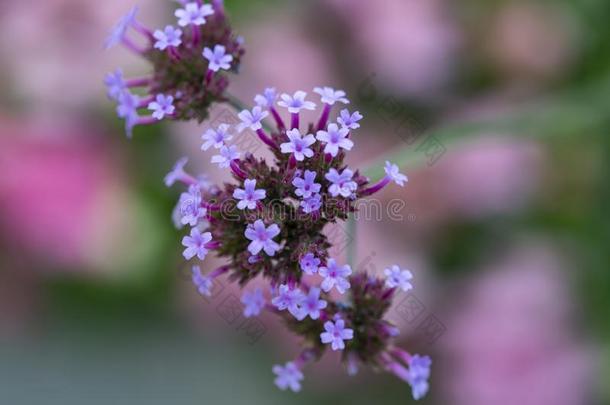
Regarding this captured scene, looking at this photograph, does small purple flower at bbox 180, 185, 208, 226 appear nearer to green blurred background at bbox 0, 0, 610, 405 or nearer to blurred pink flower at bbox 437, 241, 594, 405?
green blurred background at bbox 0, 0, 610, 405

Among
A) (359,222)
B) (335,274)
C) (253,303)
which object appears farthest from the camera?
(359,222)

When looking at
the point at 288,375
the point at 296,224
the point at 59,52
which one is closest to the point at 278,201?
the point at 296,224

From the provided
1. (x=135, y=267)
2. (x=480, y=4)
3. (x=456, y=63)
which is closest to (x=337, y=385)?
(x=135, y=267)

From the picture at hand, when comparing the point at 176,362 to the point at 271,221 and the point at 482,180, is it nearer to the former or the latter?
the point at 482,180

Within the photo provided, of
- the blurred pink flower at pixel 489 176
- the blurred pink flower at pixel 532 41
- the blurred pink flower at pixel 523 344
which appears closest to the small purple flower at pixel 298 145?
the blurred pink flower at pixel 489 176

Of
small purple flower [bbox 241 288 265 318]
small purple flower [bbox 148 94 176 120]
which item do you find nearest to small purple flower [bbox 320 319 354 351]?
small purple flower [bbox 241 288 265 318]

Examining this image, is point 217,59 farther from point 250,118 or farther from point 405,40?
point 405,40

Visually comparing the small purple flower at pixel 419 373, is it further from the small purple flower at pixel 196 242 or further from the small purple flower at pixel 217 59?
the small purple flower at pixel 217 59
